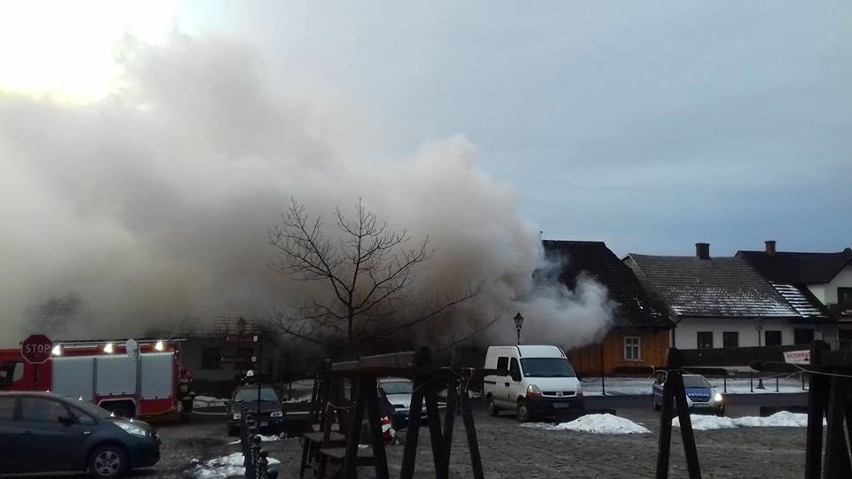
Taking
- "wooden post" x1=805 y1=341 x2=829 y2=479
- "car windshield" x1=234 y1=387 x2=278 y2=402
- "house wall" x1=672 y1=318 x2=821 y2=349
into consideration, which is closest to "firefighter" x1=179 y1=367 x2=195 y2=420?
"car windshield" x1=234 y1=387 x2=278 y2=402

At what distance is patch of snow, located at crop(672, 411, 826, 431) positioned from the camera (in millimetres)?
19938

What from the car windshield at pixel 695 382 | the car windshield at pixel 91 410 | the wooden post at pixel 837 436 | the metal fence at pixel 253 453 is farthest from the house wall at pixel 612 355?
the wooden post at pixel 837 436

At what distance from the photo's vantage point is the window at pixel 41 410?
12.4 metres

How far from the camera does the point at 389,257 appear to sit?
32.3 meters

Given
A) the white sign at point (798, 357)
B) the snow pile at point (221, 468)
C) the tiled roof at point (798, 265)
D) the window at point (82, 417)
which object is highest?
the tiled roof at point (798, 265)

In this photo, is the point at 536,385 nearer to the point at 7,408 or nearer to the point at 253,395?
the point at 253,395

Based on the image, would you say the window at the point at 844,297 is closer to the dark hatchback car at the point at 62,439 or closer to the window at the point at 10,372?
the window at the point at 10,372

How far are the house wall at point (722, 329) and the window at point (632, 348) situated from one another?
79.8 inches

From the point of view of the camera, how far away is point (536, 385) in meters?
22.0

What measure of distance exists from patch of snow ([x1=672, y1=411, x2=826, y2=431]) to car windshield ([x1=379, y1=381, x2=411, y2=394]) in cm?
663

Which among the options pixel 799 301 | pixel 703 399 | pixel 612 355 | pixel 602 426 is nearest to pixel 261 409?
pixel 602 426

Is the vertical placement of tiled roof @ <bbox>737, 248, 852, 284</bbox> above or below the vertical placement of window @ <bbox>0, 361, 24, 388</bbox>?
above

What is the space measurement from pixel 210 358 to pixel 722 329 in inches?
1026

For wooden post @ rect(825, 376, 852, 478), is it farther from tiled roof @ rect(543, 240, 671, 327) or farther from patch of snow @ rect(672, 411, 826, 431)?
tiled roof @ rect(543, 240, 671, 327)
